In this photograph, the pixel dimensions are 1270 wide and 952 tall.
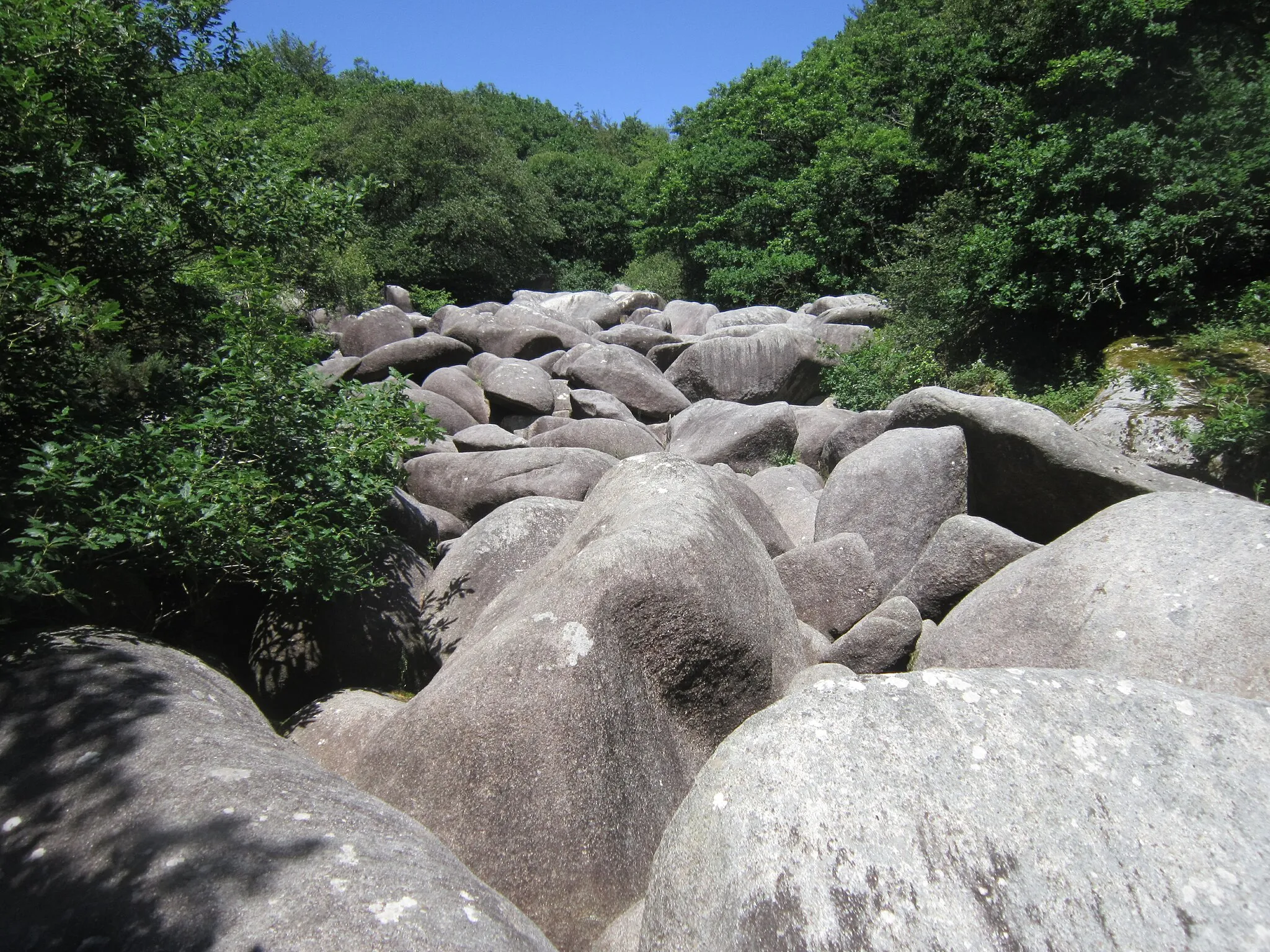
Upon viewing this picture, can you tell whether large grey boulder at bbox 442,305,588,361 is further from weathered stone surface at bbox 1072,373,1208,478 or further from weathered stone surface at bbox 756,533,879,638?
weathered stone surface at bbox 756,533,879,638

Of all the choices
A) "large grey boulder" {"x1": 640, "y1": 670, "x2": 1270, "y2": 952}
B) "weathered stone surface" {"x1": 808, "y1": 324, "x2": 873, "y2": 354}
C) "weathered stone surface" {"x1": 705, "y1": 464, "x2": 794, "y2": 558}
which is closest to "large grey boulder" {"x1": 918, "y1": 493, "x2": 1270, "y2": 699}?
"large grey boulder" {"x1": 640, "y1": 670, "x2": 1270, "y2": 952}

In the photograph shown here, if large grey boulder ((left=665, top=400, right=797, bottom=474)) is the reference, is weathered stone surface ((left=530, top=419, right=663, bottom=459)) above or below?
above

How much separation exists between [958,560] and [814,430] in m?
5.21

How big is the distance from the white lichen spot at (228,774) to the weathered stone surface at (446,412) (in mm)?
8370

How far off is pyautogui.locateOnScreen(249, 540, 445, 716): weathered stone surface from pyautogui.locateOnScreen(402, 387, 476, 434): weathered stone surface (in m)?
5.76

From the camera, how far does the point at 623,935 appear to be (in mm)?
2898

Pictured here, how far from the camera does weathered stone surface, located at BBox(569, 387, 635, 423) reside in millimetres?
11916

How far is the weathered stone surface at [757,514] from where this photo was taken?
6.23 metres

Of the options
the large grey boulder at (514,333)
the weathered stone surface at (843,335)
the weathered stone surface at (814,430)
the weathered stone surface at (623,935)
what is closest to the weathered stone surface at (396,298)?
the large grey boulder at (514,333)

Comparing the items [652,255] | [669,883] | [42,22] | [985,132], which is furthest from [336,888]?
[652,255]

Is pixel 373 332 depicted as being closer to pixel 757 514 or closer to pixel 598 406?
pixel 598 406

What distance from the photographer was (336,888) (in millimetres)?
2428

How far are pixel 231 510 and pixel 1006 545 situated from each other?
13.9 feet

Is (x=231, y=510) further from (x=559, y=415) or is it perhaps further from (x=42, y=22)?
(x=559, y=415)
